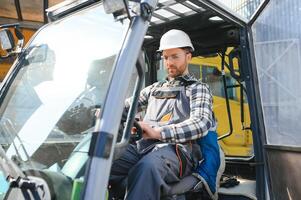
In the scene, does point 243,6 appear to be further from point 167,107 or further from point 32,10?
point 32,10

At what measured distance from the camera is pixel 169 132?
223 centimetres

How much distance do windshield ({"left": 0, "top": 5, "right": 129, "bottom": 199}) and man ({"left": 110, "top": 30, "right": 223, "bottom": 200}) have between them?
330 millimetres

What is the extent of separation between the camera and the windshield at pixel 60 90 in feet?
6.35

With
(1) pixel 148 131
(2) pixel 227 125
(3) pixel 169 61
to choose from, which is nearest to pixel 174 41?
(3) pixel 169 61

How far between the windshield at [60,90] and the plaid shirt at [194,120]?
251mm

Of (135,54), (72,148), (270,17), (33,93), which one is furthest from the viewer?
(270,17)

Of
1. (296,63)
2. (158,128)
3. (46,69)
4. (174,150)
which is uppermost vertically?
(46,69)

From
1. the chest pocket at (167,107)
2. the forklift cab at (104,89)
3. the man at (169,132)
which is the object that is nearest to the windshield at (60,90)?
the forklift cab at (104,89)

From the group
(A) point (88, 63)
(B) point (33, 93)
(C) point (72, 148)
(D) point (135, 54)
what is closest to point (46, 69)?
(B) point (33, 93)

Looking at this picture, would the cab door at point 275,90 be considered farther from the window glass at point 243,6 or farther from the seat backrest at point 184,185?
the seat backrest at point 184,185

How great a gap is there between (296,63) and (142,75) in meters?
1.03

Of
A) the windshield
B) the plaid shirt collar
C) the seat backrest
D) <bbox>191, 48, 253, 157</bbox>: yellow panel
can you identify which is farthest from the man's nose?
<bbox>191, 48, 253, 157</bbox>: yellow panel

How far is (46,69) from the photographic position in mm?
2318

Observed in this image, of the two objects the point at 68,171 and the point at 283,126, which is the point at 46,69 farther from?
the point at 283,126
